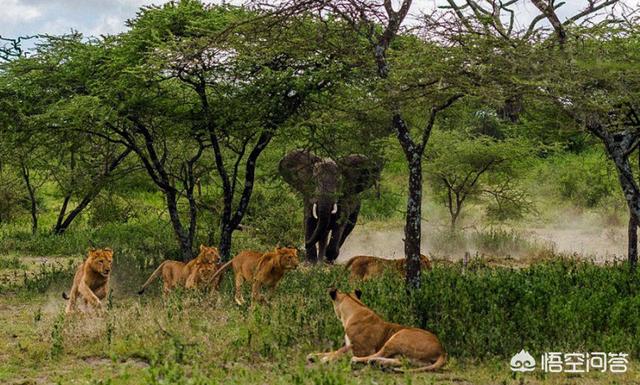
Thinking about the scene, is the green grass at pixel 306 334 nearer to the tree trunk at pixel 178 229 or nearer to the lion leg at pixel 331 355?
the lion leg at pixel 331 355

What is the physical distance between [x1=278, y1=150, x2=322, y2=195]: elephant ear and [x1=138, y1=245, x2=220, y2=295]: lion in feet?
18.5

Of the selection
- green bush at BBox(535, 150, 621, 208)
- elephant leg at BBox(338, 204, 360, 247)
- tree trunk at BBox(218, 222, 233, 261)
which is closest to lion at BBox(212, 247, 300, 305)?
tree trunk at BBox(218, 222, 233, 261)

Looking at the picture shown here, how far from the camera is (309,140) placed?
16.3 metres

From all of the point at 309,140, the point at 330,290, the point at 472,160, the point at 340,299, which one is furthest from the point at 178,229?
the point at 472,160

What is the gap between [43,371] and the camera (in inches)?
346

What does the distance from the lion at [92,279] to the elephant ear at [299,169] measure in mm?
7206

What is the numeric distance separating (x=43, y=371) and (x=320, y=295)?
12.9ft

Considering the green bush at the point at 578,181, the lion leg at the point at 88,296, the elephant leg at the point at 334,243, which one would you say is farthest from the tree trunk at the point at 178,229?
the green bush at the point at 578,181

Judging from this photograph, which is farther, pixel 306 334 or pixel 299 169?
pixel 299 169

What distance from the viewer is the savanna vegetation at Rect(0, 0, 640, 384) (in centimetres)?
917

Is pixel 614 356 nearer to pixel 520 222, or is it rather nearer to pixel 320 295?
pixel 320 295

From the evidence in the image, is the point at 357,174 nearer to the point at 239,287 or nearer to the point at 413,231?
the point at 239,287

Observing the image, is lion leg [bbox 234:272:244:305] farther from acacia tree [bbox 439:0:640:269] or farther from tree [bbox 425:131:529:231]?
tree [bbox 425:131:529:231]

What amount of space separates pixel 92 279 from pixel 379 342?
4.71 m
